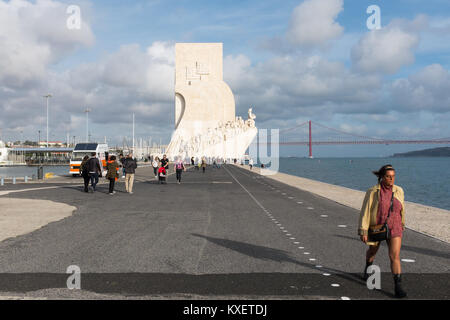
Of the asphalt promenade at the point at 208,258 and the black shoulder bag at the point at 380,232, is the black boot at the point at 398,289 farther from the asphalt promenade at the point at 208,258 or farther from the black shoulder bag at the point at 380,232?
the black shoulder bag at the point at 380,232

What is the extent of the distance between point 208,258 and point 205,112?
12211 centimetres

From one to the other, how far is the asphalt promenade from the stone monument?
9104 cm

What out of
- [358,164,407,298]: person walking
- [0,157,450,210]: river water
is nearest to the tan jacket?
[358,164,407,298]: person walking

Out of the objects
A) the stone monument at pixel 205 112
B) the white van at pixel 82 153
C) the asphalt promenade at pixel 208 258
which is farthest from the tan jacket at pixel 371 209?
the stone monument at pixel 205 112

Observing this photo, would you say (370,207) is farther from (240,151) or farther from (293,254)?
(240,151)

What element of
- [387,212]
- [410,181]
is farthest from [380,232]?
[410,181]

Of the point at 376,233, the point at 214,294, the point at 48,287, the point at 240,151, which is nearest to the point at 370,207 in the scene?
the point at 376,233

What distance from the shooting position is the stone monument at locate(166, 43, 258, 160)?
11044cm

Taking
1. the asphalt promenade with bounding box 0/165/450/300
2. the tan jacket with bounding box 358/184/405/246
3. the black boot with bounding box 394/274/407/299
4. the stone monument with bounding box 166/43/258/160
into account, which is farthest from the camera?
the stone monument with bounding box 166/43/258/160

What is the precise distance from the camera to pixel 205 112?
420ft

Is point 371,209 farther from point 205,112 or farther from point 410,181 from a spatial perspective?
point 205,112

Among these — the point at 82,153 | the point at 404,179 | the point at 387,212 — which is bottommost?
the point at 404,179

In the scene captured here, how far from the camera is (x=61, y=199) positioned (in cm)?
1625

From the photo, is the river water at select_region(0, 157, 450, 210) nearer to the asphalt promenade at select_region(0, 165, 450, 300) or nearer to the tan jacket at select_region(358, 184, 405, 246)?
the asphalt promenade at select_region(0, 165, 450, 300)
